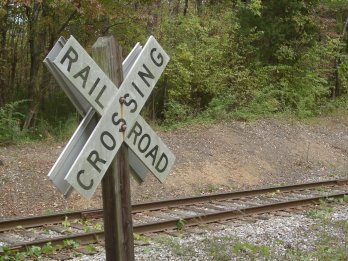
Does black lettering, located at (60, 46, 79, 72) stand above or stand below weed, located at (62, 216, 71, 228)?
above

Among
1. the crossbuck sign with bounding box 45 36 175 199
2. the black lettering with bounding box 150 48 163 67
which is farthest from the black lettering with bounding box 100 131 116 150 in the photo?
the black lettering with bounding box 150 48 163 67

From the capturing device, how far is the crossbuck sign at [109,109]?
10.3ft

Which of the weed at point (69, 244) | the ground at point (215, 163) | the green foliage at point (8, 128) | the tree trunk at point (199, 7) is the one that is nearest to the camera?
the weed at point (69, 244)

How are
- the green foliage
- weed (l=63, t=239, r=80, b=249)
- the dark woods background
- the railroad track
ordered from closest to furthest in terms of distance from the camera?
weed (l=63, t=239, r=80, b=249), the railroad track, the green foliage, the dark woods background

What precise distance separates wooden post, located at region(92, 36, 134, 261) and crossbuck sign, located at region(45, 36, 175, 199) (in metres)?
0.10

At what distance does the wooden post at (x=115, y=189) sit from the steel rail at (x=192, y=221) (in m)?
4.23

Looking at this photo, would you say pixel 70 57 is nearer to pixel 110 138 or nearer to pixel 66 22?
pixel 110 138

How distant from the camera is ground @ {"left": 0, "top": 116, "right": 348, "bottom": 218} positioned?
37.6 feet

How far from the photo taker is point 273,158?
16078mm

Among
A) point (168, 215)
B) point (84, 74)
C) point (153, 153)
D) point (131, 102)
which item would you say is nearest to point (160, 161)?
point (153, 153)

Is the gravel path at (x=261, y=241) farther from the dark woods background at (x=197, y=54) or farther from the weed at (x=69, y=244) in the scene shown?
the dark woods background at (x=197, y=54)

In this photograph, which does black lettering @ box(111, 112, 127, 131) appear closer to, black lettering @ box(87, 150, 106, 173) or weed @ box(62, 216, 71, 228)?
black lettering @ box(87, 150, 106, 173)

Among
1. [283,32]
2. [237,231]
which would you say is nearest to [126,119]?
[237,231]

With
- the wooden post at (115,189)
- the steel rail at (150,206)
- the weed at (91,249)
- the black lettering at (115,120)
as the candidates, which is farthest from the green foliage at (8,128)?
the black lettering at (115,120)
